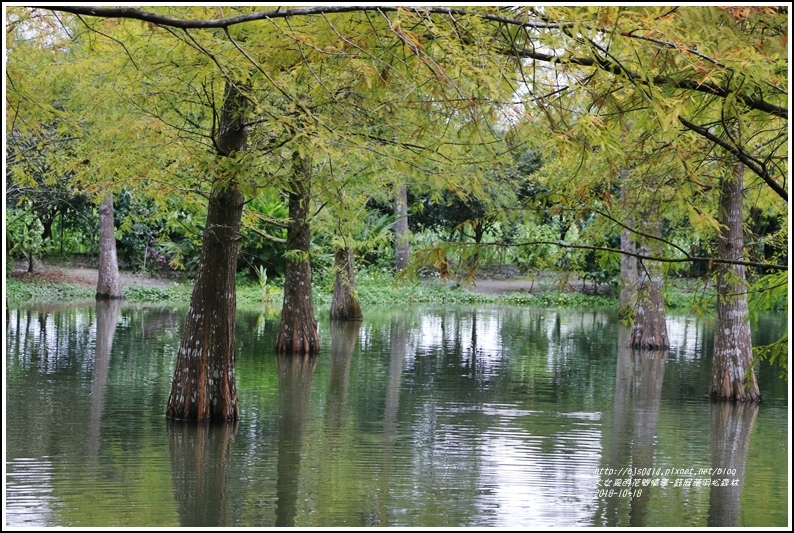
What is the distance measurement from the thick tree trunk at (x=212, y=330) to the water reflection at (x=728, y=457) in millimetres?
5292

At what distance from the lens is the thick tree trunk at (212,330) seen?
34.9 feet

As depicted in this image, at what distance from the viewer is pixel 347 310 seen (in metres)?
24.5

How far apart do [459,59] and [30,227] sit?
27.4 meters

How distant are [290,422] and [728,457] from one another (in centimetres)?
493

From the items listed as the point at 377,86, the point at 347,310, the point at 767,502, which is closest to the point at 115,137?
the point at 377,86

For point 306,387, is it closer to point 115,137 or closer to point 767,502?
point 115,137

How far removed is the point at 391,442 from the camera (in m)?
10.4

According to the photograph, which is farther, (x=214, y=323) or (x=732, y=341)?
(x=732, y=341)

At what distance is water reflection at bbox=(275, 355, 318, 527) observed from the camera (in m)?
7.76

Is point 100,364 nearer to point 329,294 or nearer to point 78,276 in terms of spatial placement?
point 329,294

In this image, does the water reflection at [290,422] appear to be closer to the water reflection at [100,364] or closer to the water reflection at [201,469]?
the water reflection at [201,469]

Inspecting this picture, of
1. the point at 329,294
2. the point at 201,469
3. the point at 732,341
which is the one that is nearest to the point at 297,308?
the point at 732,341

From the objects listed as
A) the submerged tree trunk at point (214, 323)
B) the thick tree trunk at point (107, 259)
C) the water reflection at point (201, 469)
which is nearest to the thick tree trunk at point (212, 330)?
the submerged tree trunk at point (214, 323)

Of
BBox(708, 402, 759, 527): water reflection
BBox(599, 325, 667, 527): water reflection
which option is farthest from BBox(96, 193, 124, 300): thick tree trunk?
BBox(708, 402, 759, 527): water reflection
